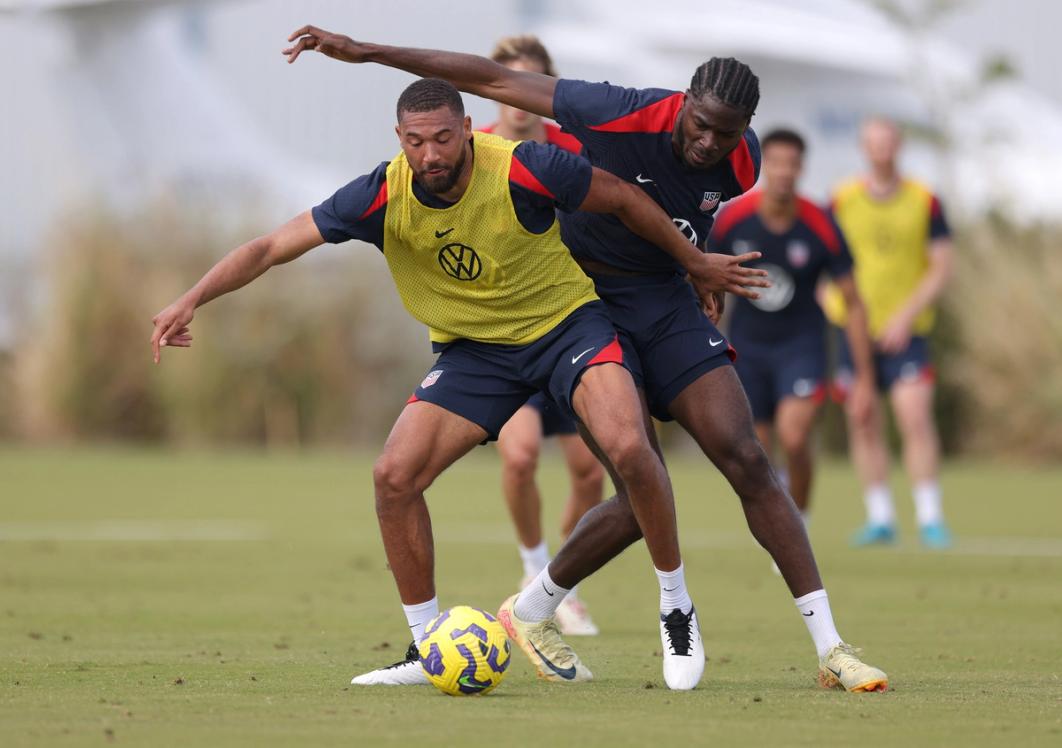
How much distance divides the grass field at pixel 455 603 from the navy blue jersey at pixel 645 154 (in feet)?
5.85

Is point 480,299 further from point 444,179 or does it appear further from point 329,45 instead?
point 329,45

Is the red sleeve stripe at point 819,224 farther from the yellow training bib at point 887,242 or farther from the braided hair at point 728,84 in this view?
the braided hair at point 728,84

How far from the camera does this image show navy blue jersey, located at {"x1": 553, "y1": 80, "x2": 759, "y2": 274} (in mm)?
7352

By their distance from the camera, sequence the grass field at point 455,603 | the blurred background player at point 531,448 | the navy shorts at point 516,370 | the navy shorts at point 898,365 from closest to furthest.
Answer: the grass field at point 455,603, the navy shorts at point 516,370, the blurred background player at point 531,448, the navy shorts at point 898,365

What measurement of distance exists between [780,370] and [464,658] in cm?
640

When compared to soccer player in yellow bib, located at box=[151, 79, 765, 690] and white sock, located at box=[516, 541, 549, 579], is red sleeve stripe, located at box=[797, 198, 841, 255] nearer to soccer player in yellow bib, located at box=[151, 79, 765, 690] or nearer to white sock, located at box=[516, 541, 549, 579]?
white sock, located at box=[516, 541, 549, 579]

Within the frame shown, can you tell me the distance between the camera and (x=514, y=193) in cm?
708

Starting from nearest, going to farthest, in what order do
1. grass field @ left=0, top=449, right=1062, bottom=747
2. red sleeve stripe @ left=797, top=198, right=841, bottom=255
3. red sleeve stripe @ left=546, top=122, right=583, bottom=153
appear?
grass field @ left=0, top=449, right=1062, bottom=747, red sleeve stripe @ left=546, top=122, right=583, bottom=153, red sleeve stripe @ left=797, top=198, right=841, bottom=255

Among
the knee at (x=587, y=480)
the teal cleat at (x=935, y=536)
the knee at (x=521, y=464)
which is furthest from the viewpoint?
the teal cleat at (x=935, y=536)

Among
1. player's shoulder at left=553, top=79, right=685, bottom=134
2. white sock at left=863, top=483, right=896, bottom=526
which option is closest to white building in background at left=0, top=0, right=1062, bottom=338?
white sock at left=863, top=483, right=896, bottom=526

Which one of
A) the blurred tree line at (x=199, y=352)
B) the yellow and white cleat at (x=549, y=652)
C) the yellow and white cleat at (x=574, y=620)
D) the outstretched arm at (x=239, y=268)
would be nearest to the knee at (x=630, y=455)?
the yellow and white cleat at (x=549, y=652)

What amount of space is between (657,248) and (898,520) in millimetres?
10137

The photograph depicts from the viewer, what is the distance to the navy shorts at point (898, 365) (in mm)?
14773

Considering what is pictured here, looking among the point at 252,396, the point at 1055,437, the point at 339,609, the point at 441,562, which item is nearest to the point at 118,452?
the point at 252,396
